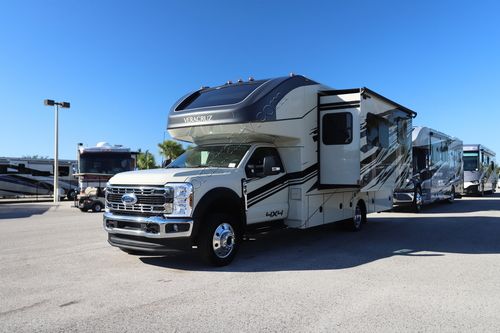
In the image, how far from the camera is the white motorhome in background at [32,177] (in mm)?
31641

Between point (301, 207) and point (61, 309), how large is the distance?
5190mm

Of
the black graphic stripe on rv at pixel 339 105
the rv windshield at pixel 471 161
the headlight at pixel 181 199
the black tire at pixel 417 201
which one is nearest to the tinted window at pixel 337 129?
the black graphic stripe on rv at pixel 339 105

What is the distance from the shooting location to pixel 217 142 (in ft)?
28.9

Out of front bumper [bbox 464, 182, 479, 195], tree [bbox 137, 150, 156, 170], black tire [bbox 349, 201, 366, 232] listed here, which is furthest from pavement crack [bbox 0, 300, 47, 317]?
tree [bbox 137, 150, 156, 170]

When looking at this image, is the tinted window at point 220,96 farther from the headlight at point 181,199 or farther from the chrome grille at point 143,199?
the chrome grille at point 143,199

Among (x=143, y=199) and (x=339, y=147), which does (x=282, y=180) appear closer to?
(x=339, y=147)

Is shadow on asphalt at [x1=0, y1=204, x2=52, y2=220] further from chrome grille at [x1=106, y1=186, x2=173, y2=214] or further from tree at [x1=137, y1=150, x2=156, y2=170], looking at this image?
tree at [x1=137, y1=150, x2=156, y2=170]

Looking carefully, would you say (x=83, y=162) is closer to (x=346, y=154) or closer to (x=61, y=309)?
(x=346, y=154)

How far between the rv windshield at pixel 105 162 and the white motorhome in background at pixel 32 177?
1093cm

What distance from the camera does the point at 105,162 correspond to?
856 inches

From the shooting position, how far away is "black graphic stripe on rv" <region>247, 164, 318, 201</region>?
26.0ft

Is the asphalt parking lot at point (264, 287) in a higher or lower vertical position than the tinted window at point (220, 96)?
lower

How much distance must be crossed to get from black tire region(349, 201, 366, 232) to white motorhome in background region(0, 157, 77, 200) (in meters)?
24.9

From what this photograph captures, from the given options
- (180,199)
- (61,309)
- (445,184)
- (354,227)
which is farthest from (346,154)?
(445,184)
